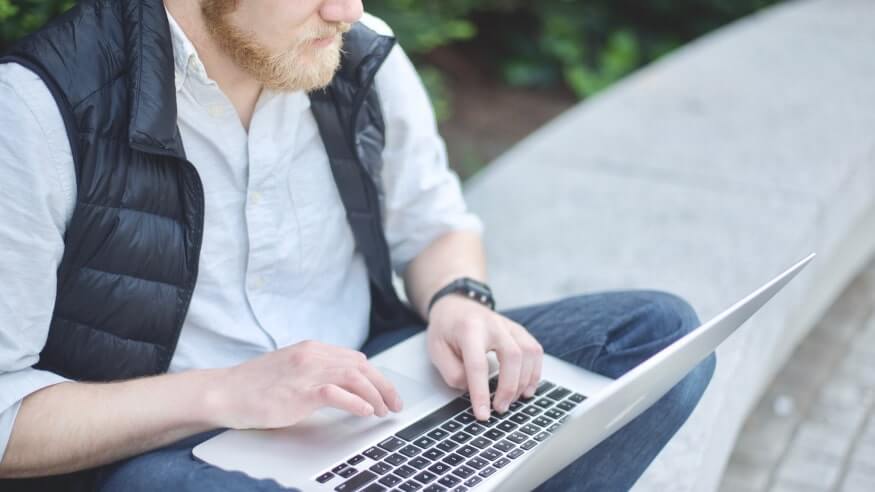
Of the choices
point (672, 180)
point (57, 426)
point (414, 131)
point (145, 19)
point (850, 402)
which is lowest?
point (850, 402)

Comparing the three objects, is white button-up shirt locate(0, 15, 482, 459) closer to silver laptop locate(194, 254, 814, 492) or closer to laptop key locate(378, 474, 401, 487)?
silver laptop locate(194, 254, 814, 492)

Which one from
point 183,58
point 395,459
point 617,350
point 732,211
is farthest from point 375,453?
point 732,211

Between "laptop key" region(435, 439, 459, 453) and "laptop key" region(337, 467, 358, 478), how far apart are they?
0.16 meters

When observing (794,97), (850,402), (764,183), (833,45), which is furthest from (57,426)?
(833,45)

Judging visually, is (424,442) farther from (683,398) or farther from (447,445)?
(683,398)

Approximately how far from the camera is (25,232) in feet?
5.20

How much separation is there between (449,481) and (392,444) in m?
0.13

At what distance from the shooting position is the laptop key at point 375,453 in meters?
1.69

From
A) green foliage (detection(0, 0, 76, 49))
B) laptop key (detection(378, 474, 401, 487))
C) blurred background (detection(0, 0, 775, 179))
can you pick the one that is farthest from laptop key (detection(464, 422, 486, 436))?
blurred background (detection(0, 0, 775, 179))

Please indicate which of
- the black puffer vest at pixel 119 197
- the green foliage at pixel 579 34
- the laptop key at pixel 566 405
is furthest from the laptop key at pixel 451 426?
the green foliage at pixel 579 34

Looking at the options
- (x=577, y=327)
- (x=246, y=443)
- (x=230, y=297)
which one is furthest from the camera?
(x=577, y=327)

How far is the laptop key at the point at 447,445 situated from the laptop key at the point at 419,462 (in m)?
0.05

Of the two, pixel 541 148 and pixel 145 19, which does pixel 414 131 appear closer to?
pixel 145 19

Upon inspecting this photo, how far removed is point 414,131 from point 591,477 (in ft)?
2.58
